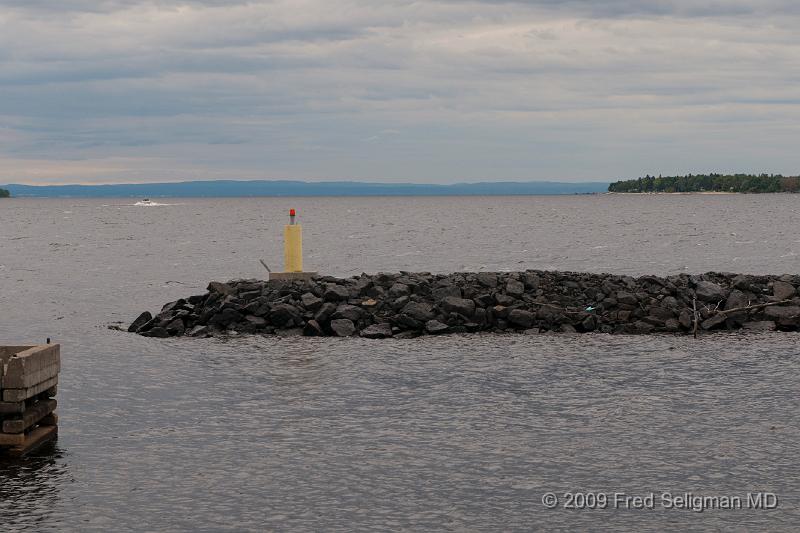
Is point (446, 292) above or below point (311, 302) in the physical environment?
above

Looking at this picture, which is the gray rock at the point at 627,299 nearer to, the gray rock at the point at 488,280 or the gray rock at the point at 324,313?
the gray rock at the point at 488,280

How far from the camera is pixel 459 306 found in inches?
1118

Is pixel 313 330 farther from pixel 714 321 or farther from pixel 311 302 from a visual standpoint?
pixel 714 321

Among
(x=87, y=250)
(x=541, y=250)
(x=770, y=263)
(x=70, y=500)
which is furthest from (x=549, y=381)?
(x=87, y=250)

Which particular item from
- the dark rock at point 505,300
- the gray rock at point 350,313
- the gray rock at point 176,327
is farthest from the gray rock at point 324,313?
the dark rock at point 505,300

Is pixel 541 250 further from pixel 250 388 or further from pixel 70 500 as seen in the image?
pixel 70 500

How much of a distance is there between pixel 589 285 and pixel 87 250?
6473 centimetres

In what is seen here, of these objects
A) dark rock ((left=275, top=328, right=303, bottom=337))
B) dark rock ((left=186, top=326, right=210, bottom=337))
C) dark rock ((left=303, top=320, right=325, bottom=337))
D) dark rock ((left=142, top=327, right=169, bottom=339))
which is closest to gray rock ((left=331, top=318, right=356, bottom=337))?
dark rock ((left=303, top=320, right=325, bottom=337))

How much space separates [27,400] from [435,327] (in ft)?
45.7

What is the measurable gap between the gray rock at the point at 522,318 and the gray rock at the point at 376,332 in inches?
140

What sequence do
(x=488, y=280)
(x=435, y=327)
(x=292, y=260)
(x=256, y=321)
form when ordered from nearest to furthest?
(x=435, y=327)
(x=256, y=321)
(x=488, y=280)
(x=292, y=260)

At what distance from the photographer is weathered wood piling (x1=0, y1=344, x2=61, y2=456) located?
47.4 ft

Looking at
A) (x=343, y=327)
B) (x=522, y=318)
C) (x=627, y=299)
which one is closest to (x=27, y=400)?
(x=343, y=327)

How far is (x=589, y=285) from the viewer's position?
3158cm
